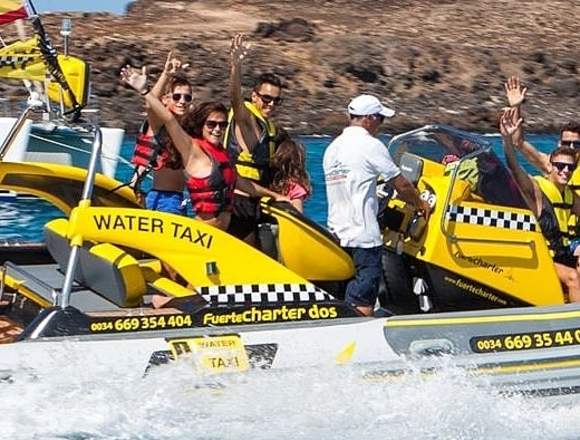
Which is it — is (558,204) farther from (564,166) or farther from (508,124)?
(508,124)

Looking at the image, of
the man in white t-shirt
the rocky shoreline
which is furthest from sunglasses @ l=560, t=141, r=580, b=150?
the rocky shoreline

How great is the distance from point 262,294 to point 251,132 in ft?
4.46

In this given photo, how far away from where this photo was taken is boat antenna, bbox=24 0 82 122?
567 cm

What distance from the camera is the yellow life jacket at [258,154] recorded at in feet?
22.4

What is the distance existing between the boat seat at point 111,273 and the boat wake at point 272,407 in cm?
45

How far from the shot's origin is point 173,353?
544cm

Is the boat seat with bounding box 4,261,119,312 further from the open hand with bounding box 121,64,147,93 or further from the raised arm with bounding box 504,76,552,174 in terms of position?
the raised arm with bounding box 504,76,552,174

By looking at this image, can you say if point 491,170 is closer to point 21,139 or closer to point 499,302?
point 499,302

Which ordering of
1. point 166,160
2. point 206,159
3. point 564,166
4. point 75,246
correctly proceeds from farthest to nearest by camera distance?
point 564,166 < point 166,160 < point 206,159 < point 75,246

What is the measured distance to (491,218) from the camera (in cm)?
630

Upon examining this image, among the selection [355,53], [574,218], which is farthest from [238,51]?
[355,53]

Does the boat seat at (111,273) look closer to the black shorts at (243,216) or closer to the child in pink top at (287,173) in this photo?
the black shorts at (243,216)

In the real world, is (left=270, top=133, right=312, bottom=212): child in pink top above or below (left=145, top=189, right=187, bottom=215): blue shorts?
above

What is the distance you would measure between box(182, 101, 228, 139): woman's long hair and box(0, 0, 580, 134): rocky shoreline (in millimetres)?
23333
